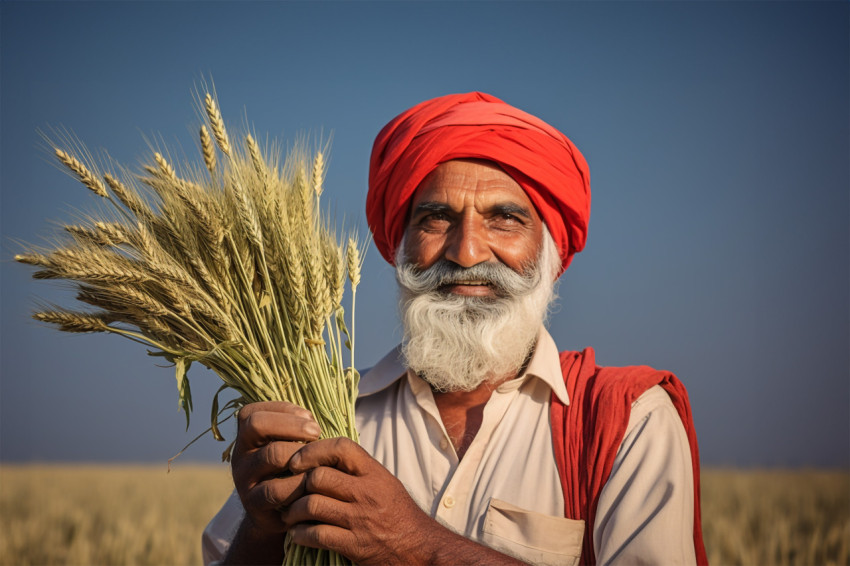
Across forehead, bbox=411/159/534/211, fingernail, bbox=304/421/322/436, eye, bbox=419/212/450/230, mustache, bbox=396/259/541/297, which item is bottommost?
fingernail, bbox=304/421/322/436

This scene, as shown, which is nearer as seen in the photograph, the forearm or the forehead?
the forearm

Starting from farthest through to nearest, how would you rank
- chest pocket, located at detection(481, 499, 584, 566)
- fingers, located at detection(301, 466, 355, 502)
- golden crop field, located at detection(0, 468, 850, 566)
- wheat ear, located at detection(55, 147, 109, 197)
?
golden crop field, located at detection(0, 468, 850, 566) → chest pocket, located at detection(481, 499, 584, 566) → wheat ear, located at detection(55, 147, 109, 197) → fingers, located at detection(301, 466, 355, 502)

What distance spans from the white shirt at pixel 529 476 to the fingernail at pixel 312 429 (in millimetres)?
700

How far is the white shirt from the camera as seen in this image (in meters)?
2.17

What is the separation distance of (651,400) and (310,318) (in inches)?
49.7

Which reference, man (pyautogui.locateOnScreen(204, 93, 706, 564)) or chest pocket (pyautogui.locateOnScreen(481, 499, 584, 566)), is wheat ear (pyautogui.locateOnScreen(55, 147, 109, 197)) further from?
chest pocket (pyautogui.locateOnScreen(481, 499, 584, 566))

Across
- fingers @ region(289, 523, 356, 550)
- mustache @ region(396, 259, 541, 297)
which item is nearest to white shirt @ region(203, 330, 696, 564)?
mustache @ region(396, 259, 541, 297)

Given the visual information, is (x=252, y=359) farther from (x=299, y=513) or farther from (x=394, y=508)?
(x=394, y=508)

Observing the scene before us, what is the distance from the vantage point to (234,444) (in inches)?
84.5

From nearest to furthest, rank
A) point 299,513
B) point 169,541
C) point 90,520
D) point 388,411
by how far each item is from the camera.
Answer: point 299,513
point 388,411
point 169,541
point 90,520

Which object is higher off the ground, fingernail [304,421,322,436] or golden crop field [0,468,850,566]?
fingernail [304,421,322,436]

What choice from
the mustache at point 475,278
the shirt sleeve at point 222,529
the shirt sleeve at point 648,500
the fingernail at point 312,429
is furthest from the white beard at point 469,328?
the fingernail at point 312,429

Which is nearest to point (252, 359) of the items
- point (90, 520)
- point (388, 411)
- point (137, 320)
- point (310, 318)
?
point (310, 318)

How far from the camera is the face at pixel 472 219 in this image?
2.80m
